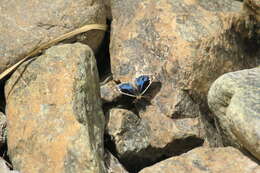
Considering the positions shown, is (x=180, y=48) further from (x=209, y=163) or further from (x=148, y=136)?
(x=209, y=163)

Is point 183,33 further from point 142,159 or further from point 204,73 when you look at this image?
point 142,159

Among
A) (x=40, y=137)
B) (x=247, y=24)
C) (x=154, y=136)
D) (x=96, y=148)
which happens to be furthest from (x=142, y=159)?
(x=247, y=24)

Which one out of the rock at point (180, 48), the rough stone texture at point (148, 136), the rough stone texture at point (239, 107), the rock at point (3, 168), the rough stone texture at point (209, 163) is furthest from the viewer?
the rock at point (180, 48)

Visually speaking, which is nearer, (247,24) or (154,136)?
(154,136)

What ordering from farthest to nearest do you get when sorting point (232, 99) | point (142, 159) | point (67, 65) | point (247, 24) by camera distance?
point (247, 24)
point (142, 159)
point (67, 65)
point (232, 99)

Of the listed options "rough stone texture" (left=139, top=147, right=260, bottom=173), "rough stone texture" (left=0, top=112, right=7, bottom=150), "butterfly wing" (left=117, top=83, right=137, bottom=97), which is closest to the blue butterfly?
"butterfly wing" (left=117, top=83, right=137, bottom=97)

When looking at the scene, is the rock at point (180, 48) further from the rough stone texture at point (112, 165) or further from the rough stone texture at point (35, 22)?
the rough stone texture at point (112, 165)

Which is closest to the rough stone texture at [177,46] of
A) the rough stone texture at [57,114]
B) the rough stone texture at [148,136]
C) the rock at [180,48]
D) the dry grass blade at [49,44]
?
the rock at [180,48]
